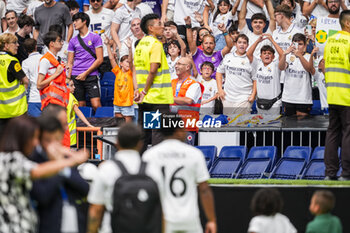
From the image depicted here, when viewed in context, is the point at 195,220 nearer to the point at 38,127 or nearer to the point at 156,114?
the point at 38,127

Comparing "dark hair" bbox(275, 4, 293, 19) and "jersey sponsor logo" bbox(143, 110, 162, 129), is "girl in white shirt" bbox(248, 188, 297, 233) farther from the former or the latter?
"dark hair" bbox(275, 4, 293, 19)

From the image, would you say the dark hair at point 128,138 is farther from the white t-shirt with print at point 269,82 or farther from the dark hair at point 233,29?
the dark hair at point 233,29

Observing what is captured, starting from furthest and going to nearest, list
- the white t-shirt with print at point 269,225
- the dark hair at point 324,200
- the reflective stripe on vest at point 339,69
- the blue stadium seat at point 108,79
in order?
the blue stadium seat at point 108,79
the reflective stripe on vest at point 339,69
the dark hair at point 324,200
the white t-shirt with print at point 269,225

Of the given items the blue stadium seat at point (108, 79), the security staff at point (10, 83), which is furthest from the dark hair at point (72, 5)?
the security staff at point (10, 83)

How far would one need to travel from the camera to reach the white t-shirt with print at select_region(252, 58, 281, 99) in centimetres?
1537

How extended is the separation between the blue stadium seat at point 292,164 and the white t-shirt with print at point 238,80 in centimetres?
256

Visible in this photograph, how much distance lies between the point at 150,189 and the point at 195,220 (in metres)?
1.20

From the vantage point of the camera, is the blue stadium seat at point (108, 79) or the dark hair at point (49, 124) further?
the blue stadium seat at point (108, 79)

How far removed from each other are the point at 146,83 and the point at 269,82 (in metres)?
4.05

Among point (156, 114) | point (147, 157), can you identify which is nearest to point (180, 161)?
point (147, 157)

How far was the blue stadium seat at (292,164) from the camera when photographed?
12.7m

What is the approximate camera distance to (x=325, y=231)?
8.61 m

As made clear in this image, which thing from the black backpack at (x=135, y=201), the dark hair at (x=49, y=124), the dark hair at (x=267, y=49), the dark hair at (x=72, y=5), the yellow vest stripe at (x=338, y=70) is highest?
the dark hair at (x=72, y=5)

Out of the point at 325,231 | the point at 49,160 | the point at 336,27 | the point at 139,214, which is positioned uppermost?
the point at 336,27
